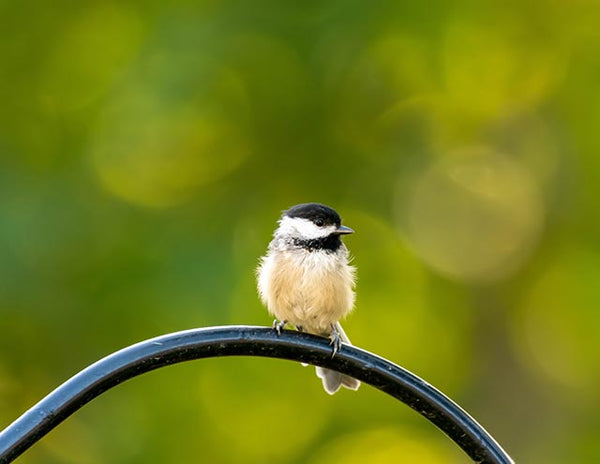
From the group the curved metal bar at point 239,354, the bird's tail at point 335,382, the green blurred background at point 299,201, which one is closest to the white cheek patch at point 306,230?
the bird's tail at point 335,382

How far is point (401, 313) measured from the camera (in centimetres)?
634

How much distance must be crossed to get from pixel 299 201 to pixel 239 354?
12.0ft

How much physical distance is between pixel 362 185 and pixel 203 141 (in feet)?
3.63

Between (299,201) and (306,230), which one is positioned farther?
(299,201)

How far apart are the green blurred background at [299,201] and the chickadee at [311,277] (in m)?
1.19

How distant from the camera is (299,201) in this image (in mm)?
6148

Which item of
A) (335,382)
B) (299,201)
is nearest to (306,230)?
(335,382)

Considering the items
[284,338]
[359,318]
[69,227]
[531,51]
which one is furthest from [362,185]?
Answer: [284,338]

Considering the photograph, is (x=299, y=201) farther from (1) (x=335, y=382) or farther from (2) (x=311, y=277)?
(1) (x=335, y=382)

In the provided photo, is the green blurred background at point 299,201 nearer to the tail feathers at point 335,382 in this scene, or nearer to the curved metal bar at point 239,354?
the tail feathers at point 335,382

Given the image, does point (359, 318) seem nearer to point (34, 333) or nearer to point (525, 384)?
point (525, 384)

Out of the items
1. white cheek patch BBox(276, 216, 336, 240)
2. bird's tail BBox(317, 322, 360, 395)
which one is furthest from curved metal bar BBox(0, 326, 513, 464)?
white cheek patch BBox(276, 216, 336, 240)

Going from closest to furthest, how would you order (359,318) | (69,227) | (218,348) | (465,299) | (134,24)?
(218,348) → (69,227) → (134,24) → (359,318) → (465,299)

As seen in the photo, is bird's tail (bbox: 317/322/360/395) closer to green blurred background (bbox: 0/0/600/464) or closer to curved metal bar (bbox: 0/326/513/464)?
curved metal bar (bbox: 0/326/513/464)
